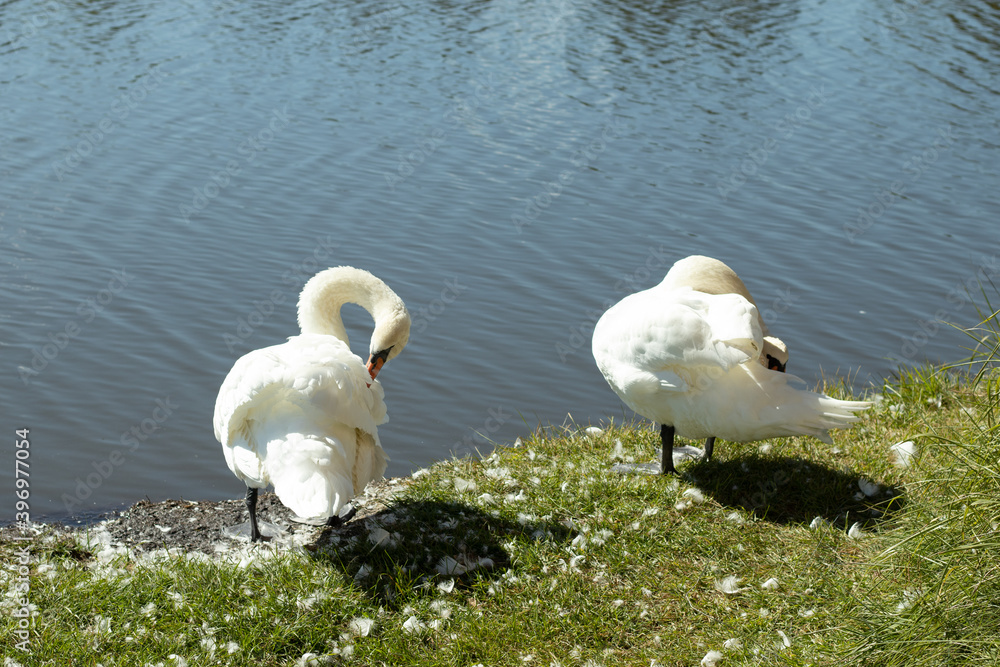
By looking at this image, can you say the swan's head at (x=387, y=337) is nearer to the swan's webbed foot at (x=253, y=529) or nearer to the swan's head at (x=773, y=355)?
the swan's webbed foot at (x=253, y=529)

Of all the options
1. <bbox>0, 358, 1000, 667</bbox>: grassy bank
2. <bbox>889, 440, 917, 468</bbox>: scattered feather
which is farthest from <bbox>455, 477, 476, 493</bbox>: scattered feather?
<bbox>889, 440, 917, 468</bbox>: scattered feather

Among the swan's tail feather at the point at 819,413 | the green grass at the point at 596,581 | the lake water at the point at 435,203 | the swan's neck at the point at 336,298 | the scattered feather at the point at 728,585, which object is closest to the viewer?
the green grass at the point at 596,581

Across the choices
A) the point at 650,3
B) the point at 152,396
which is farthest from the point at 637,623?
the point at 650,3

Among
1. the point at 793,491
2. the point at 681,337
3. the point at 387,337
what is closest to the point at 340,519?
the point at 387,337

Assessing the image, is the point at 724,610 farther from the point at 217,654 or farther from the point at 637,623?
the point at 217,654

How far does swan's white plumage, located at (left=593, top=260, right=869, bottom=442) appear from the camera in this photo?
5176mm

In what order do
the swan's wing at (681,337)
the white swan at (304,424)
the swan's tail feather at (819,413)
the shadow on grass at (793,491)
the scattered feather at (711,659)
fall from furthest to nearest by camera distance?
the shadow on grass at (793,491), the swan's wing at (681,337), the swan's tail feather at (819,413), the white swan at (304,424), the scattered feather at (711,659)

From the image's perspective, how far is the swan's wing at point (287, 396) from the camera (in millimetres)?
4891

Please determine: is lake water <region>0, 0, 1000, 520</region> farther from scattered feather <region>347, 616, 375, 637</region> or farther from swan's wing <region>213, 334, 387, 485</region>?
scattered feather <region>347, 616, 375, 637</region>

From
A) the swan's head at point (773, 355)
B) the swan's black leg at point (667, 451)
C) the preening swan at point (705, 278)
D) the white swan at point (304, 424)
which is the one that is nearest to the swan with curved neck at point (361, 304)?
the white swan at point (304, 424)

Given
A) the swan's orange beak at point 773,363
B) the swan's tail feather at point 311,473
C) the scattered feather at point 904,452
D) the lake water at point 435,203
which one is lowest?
the lake water at point 435,203

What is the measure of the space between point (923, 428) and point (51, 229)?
9941 mm

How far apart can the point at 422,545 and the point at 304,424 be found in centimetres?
89

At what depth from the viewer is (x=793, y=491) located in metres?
Answer: 5.69
